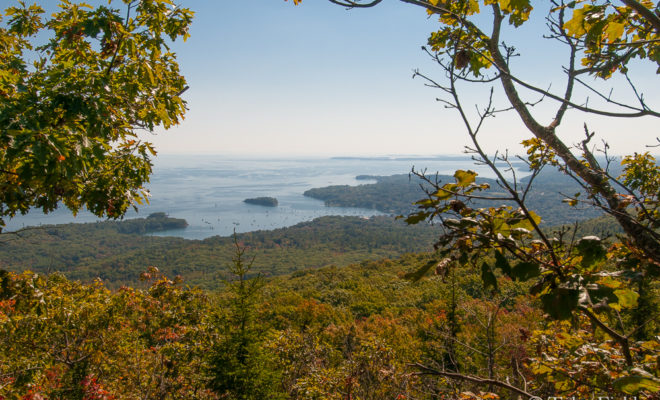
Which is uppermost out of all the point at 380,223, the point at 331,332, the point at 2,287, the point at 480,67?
the point at 480,67

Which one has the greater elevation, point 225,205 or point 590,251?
point 590,251

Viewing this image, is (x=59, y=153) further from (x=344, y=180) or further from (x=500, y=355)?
(x=344, y=180)

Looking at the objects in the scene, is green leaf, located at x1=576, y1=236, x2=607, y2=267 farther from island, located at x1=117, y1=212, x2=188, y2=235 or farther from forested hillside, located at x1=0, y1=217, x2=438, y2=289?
island, located at x1=117, y1=212, x2=188, y2=235

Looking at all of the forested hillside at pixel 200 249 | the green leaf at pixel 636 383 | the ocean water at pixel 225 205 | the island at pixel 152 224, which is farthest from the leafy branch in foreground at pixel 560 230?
the island at pixel 152 224

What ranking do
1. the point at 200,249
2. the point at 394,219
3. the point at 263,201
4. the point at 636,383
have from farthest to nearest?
the point at 263,201 → the point at 200,249 → the point at 394,219 → the point at 636,383

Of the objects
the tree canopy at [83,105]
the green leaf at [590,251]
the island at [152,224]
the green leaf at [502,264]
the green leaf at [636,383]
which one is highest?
the tree canopy at [83,105]

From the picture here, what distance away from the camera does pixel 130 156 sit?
9.64 ft

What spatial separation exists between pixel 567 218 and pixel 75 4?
104640 mm

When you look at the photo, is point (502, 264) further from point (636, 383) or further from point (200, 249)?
point (200, 249)

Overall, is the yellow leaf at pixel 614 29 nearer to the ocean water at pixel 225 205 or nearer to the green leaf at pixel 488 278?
the green leaf at pixel 488 278

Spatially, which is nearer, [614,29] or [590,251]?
[590,251]

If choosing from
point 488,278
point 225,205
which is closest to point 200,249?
point 225,205

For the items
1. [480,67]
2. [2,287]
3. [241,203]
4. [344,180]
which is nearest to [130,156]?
[2,287]

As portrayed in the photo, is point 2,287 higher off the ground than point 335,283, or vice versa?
point 2,287
